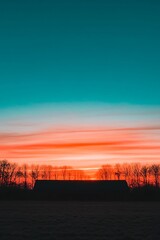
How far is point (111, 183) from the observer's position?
86625 mm

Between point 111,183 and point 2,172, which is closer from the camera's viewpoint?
point 111,183

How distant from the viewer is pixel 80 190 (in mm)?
82875

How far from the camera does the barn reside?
80.9 m

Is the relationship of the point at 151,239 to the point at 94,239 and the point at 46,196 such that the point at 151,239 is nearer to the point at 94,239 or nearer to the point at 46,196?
the point at 94,239

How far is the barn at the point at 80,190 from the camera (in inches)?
3184

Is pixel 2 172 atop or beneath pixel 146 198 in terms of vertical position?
atop

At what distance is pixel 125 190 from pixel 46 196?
22.1 m

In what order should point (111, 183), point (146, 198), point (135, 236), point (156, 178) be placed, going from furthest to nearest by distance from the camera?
point (156, 178) → point (111, 183) → point (146, 198) → point (135, 236)

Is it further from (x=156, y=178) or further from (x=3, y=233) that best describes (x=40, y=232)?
(x=156, y=178)

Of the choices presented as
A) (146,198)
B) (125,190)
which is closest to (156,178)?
(125,190)

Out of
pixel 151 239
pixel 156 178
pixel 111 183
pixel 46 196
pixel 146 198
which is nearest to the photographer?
pixel 151 239

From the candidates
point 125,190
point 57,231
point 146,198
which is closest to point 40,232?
point 57,231

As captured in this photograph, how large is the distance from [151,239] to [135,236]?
4.73ft

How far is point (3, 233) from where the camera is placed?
62.7 ft
